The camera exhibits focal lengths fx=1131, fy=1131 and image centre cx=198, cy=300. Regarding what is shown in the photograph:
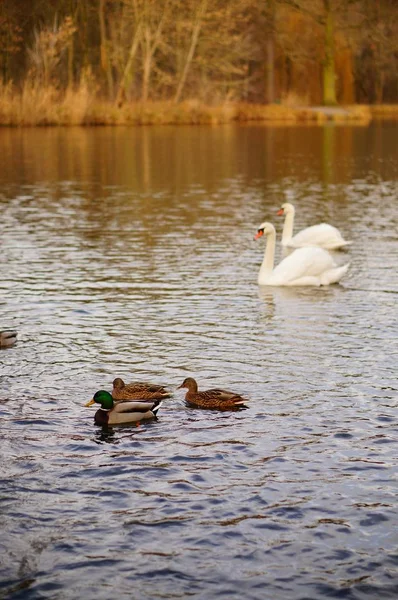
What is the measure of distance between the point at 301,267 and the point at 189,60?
145 feet

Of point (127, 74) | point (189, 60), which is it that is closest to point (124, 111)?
point (127, 74)

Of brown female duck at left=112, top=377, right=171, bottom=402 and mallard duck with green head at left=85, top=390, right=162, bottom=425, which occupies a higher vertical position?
brown female duck at left=112, top=377, right=171, bottom=402

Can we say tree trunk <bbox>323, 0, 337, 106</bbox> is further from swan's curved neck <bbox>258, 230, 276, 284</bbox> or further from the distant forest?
swan's curved neck <bbox>258, 230, 276, 284</bbox>

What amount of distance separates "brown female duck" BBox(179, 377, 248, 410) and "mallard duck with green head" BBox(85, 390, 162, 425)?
473mm

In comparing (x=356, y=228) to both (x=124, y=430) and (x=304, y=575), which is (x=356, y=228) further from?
(x=304, y=575)

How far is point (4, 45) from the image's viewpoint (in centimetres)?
5741

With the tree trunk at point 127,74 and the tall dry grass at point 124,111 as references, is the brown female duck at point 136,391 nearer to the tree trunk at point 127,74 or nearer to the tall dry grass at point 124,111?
the tall dry grass at point 124,111

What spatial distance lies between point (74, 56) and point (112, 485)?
2248 inches

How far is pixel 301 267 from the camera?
15422 millimetres

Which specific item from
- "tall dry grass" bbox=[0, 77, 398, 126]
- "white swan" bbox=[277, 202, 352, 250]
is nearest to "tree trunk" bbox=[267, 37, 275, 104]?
"tall dry grass" bbox=[0, 77, 398, 126]

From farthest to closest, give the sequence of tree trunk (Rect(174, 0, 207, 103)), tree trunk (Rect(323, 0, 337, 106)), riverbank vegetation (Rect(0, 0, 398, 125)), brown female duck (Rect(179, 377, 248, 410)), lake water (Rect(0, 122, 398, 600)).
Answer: tree trunk (Rect(323, 0, 337, 106)), tree trunk (Rect(174, 0, 207, 103)), riverbank vegetation (Rect(0, 0, 398, 125)), brown female duck (Rect(179, 377, 248, 410)), lake water (Rect(0, 122, 398, 600))

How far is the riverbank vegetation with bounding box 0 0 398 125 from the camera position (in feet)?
173

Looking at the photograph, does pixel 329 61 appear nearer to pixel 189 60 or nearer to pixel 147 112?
pixel 189 60

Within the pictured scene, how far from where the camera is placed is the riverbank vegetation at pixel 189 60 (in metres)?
52.8
